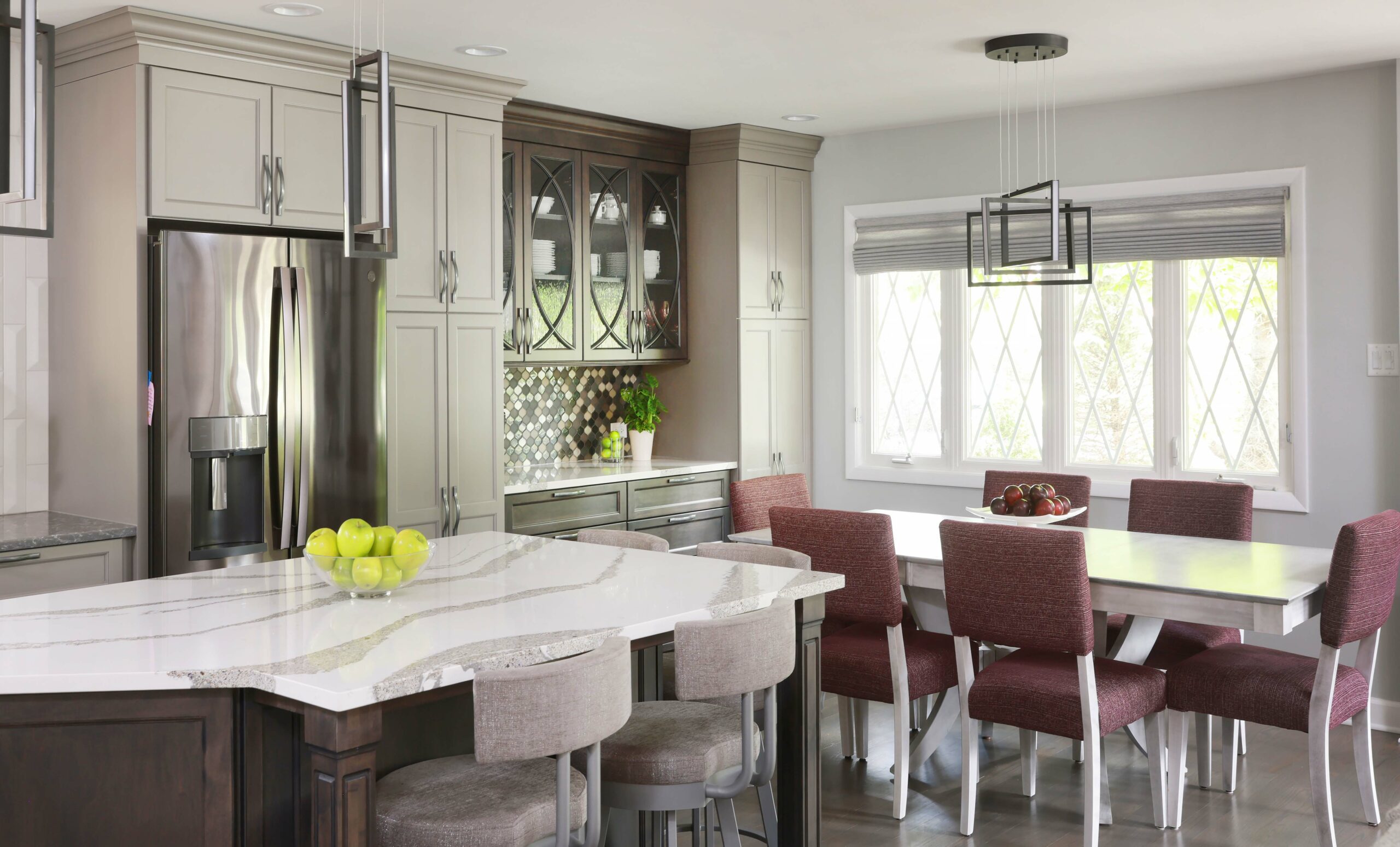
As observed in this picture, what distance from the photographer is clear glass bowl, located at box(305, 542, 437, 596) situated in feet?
7.82

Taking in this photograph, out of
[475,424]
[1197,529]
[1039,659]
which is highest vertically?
[475,424]

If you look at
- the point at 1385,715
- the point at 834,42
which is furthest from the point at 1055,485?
the point at 834,42

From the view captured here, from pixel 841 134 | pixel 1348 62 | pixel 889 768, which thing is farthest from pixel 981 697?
pixel 841 134

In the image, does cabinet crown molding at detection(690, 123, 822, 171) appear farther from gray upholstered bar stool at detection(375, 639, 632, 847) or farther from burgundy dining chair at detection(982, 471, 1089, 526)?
gray upholstered bar stool at detection(375, 639, 632, 847)

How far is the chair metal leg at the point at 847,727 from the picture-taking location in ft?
13.5

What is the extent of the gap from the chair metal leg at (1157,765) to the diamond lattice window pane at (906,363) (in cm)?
Result: 239

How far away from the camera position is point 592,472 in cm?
535

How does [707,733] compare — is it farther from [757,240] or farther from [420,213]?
[757,240]

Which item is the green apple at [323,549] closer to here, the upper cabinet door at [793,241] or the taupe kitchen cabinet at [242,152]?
the taupe kitchen cabinet at [242,152]

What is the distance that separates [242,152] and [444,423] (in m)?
1.22

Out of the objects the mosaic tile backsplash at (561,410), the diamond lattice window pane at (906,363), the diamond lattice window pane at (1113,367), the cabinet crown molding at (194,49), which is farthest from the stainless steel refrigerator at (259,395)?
the diamond lattice window pane at (1113,367)

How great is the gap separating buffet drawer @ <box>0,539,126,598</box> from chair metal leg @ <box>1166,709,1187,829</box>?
3182 mm

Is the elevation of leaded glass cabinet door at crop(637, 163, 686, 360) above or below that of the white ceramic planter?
above

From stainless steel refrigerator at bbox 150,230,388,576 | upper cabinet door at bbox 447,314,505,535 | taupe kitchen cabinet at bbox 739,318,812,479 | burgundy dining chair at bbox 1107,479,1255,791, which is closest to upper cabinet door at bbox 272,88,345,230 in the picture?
stainless steel refrigerator at bbox 150,230,388,576
